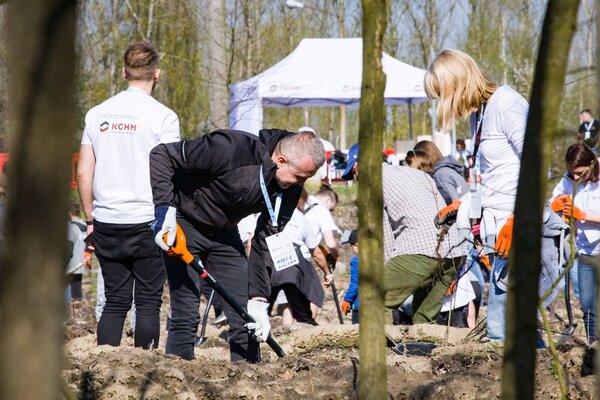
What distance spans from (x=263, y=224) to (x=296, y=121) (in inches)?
1132

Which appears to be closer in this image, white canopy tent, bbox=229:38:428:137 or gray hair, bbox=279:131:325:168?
gray hair, bbox=279:131:325:168

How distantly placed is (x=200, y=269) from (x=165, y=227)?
14.6 inches

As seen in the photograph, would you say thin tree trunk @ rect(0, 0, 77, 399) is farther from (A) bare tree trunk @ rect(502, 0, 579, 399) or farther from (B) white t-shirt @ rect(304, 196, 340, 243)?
(B) white t-shirt @ rect(304, 196, 340, 243)

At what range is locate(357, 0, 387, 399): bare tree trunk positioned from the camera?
192cm

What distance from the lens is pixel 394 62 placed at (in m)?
16.6

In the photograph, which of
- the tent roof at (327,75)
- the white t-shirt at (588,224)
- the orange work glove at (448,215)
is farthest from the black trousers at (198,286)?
the tent roof at (327,75)

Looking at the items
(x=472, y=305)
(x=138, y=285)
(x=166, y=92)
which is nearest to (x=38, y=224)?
(x=138, y=285)

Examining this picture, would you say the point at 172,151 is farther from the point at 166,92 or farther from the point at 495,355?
the point at 166,92

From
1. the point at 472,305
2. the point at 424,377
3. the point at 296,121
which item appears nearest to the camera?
the point at 424,377

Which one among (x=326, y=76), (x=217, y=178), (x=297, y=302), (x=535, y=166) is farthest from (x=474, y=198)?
(x=326, y=76)

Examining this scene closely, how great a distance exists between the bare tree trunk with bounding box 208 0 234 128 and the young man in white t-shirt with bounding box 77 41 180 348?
6.87 meters

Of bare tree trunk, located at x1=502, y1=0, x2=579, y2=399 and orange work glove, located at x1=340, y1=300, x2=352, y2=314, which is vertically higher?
bare tree trunk, located at x1=502, y1=0, x2=579, y2=399

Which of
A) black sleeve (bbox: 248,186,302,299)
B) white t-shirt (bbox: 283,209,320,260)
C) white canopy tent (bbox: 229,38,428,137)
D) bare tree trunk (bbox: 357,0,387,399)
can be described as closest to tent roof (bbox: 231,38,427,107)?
white canopy tent (bbox: 229,38,428,137)

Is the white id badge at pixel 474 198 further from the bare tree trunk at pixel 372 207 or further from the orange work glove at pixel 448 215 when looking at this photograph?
the bare tree trunk at pixel 372 207
